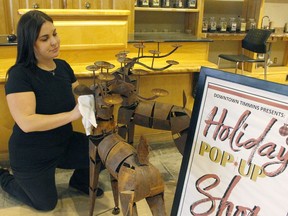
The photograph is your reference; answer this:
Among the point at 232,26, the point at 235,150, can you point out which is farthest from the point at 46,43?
the point at 232,26

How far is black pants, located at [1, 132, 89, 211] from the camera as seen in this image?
5.27 ft

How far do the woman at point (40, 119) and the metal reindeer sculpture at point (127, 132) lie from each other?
14 centimetres

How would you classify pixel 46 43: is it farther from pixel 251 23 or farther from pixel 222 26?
pixel 251 23

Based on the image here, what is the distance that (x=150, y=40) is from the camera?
2.29 meters

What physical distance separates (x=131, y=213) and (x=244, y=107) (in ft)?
1.59

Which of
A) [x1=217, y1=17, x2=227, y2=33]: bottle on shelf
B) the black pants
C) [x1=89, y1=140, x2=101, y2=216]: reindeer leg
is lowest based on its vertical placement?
the black pants

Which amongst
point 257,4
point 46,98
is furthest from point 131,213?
point 257,4

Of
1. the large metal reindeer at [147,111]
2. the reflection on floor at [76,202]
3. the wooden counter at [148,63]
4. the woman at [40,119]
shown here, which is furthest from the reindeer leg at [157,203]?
the wooden counter at [148,63]

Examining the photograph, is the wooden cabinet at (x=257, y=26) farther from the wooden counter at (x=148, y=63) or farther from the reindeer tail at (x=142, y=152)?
the reindeer tail at (x=142, y=152)

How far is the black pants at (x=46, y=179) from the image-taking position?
161cm

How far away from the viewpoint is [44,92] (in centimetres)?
149

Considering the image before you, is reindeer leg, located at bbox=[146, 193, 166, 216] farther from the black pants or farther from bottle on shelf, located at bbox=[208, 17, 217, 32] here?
bottle on shelf, located at bbox=[208, 17, 217, 32]

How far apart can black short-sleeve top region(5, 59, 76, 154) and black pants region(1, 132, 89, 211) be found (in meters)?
0.11

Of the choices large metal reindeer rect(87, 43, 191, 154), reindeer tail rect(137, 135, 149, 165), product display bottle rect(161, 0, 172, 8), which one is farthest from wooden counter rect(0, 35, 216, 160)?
product display bottle rect(161, 0, 172, 8)
